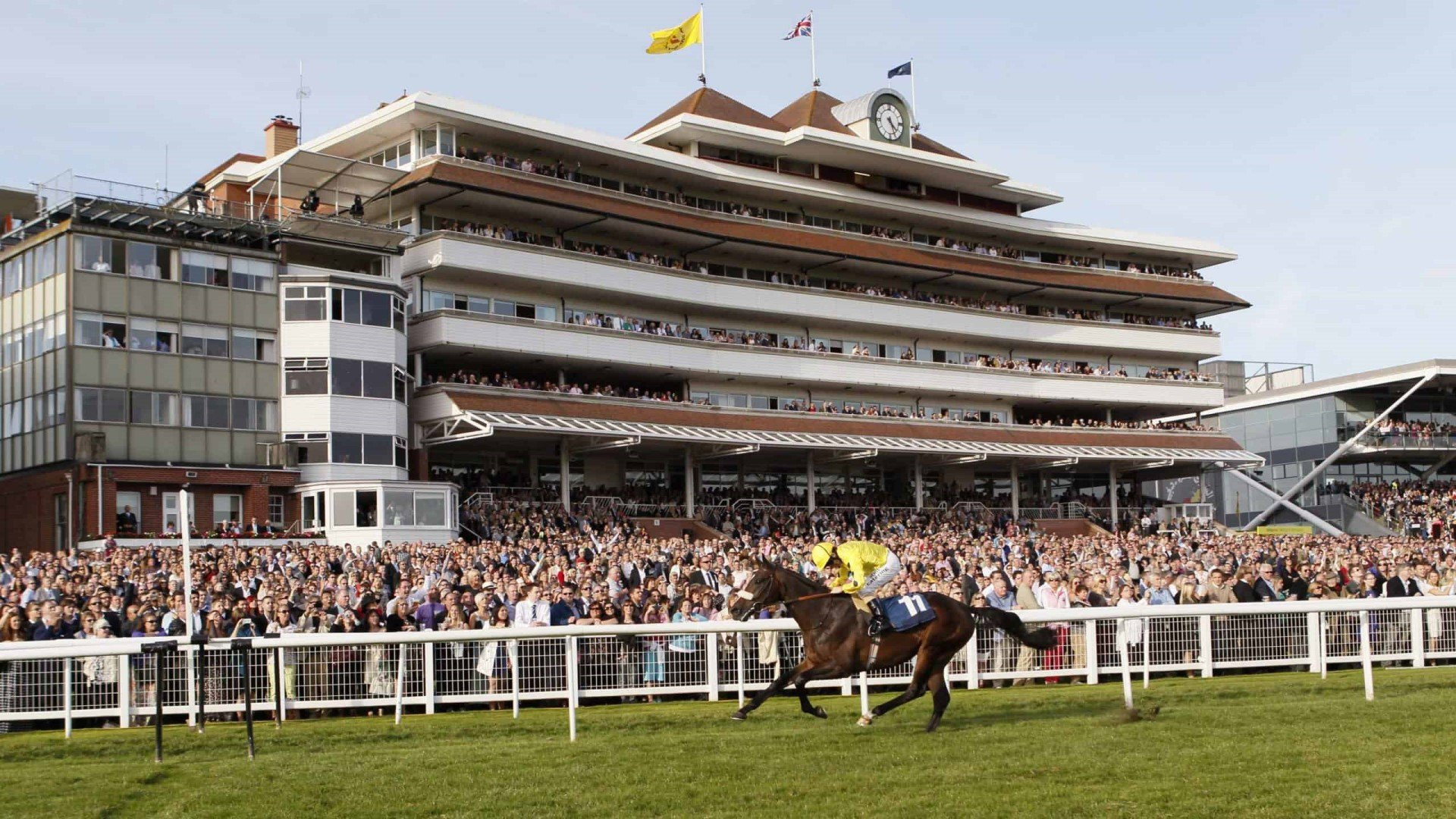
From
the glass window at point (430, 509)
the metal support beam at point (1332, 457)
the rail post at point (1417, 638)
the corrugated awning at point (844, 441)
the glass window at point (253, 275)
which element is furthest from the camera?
the metal support beam at point (1332, 457)

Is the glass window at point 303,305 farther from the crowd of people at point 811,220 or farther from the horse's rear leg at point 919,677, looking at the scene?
the horse's rear leg at point 919,677

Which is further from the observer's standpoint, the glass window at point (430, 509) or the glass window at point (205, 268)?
the glass window at point (430, 509)

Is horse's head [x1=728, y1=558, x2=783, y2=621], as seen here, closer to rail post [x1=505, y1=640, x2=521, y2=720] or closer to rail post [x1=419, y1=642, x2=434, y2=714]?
rail post [x1=505, y1=640, x2=521, y2=720]

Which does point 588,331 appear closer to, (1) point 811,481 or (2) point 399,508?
(1) point 811,481

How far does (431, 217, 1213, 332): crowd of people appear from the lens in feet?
131

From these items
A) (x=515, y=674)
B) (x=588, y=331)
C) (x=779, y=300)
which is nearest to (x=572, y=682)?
(x=515, y=674)

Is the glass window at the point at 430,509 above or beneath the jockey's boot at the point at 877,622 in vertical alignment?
above

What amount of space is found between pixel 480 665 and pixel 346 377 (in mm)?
23787

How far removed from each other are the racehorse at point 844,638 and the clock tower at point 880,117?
4107 cm

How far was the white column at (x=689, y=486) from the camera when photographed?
40.7 metres

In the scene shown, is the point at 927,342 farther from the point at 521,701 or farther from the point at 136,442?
the point at 521,701

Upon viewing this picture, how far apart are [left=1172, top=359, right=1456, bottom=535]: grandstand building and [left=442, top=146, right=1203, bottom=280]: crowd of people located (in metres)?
6.65

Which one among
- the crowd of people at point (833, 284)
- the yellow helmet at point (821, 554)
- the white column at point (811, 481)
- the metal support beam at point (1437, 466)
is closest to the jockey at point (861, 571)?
the yellow helmet at point (821, 554)

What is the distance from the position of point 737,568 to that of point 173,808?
35.6 ft
